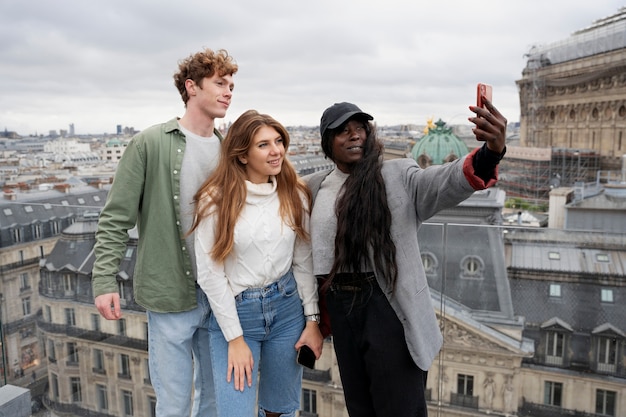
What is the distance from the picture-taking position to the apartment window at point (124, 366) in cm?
391

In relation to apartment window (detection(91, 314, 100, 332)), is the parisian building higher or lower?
higher

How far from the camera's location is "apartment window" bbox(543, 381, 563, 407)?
11.7 ft

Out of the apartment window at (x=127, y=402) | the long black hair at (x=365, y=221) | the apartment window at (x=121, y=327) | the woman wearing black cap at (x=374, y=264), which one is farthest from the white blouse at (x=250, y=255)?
the apartment window at (x=121, y=327)

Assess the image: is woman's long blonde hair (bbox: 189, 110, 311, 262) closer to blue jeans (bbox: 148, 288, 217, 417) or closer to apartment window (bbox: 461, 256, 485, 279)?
blue jeans (bbox: 148, 288, 217, 417)

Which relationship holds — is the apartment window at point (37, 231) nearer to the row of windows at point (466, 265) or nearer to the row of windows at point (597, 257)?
the row of windows at point (466, 265)

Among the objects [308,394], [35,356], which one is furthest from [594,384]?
[35,356]

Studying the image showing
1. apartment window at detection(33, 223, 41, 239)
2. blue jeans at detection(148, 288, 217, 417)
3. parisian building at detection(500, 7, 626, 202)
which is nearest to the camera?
blue jeans at detection(148, 288, 217, 417)

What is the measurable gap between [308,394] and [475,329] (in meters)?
1.13

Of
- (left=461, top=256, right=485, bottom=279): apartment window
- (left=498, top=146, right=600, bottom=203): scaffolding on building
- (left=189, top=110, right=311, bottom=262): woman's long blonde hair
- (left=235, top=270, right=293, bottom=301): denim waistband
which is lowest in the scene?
(left=498, top=146, right=600, bottom=203): scaffolding on building

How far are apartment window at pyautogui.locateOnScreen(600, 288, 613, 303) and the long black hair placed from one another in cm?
204

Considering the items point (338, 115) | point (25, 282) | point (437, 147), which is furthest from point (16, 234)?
point (437, 147)

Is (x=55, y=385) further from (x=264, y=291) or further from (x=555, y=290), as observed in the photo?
(x=555, y=290)

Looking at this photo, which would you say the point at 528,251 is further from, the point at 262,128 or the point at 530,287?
the point at 262,128

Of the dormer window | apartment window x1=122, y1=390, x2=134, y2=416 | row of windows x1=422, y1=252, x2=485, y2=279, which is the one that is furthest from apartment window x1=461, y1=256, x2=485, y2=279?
apartment window x1=122, y1=390, x2=134, y2=416
